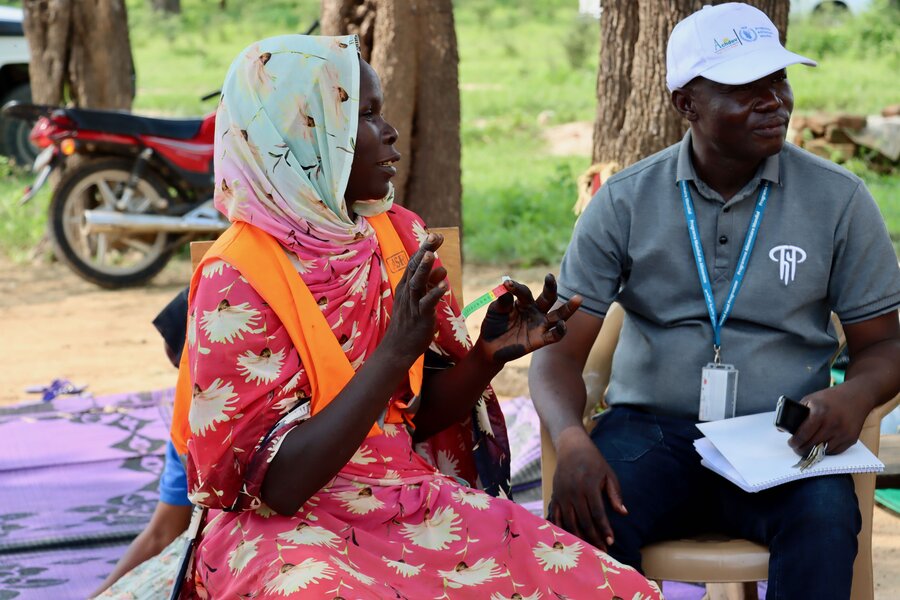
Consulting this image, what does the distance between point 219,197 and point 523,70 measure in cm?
1423

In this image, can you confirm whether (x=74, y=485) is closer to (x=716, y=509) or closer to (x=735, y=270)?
(x=716, y=509)

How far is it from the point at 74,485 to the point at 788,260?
2.90 metres

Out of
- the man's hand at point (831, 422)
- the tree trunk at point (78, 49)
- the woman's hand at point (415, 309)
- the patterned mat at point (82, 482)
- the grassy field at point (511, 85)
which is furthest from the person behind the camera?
the grassy field at point (511, 85)

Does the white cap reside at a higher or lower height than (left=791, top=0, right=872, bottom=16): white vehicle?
higher

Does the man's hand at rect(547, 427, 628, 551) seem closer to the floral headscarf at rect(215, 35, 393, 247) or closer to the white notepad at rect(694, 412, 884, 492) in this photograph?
the white notepad at rect(694, 412, 884, 492)

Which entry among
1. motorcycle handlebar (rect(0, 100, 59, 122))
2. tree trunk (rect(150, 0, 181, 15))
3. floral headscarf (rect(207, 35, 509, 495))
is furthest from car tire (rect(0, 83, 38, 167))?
tree trunk (rect(150, 0, 181, 15))

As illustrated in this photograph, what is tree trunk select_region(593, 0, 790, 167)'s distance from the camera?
438cm

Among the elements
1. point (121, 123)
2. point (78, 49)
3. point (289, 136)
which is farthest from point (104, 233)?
point (289, 136)

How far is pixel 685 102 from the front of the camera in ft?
9.45

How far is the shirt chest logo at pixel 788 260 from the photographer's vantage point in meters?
2.72

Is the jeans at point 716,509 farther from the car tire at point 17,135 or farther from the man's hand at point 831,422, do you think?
the car tire at point 17,135

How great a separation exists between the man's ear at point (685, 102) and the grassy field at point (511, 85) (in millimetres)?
5070

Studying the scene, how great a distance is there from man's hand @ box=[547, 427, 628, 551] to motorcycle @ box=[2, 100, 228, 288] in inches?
210

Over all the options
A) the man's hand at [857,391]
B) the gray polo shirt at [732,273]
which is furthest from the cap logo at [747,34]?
the man's hand at [857,391]
